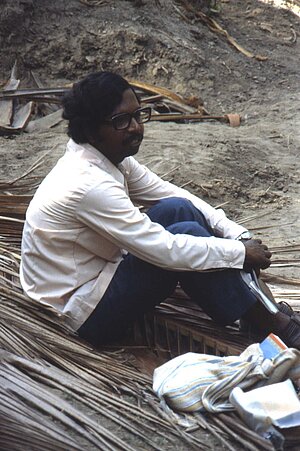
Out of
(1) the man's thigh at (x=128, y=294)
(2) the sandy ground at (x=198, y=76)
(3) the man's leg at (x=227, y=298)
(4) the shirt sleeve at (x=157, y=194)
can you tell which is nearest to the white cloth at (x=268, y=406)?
(3) the man's leg at (x=227, y=298)

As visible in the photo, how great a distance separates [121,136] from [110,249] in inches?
15.9

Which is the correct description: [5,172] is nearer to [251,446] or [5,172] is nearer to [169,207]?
[169,207]

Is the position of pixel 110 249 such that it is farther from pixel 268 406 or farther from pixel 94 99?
pixel 268 406

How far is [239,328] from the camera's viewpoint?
3.27 m

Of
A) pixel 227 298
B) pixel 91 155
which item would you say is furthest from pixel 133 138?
pixel 227 298

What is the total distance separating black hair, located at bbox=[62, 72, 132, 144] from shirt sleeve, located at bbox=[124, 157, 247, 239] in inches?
14.4

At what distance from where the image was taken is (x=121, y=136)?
3.12 meters

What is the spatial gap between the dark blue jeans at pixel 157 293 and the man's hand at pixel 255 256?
6 centimetres

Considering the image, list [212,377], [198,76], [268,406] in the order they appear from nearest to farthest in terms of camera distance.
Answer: [268,406]
[212,377]
[198,76]

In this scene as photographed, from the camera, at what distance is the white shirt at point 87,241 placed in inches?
116

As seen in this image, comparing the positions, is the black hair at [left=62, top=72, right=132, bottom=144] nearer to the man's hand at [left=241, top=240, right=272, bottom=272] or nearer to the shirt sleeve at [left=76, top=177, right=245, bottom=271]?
the shirt sleeve at [left=76, top=177, right=245, bottom=271]

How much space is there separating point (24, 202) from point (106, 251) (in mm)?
1032

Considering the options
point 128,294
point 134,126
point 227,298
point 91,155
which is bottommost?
Answer: point 128,294

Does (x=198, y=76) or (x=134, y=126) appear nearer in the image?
(x=134, y=126)
